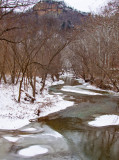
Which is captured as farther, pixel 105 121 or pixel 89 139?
pixel 105 121

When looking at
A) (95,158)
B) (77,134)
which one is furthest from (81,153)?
(77,134)

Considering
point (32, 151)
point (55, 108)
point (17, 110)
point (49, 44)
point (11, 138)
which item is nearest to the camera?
point (32, 151)

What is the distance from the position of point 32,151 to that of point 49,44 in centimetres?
2223

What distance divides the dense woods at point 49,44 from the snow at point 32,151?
4.54 m

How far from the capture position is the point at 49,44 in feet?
92.3

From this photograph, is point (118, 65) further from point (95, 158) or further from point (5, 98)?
point (95, 158)

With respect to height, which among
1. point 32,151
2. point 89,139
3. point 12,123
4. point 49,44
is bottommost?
point 89,139

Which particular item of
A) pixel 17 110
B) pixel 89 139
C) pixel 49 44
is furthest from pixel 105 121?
pixel 49 44

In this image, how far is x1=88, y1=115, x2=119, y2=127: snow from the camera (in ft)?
36.5

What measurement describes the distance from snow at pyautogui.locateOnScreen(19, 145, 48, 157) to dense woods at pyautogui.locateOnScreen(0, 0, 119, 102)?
4.54 meters

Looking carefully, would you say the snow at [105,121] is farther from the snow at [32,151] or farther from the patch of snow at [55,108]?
the snow at [32,151]

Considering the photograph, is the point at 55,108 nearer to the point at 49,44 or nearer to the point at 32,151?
the point at 32,151

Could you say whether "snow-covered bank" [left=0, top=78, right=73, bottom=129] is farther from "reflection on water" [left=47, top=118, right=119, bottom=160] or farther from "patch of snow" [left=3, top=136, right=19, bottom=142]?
"reflection on water" [left=47, top=118, right=119, bottom=160]

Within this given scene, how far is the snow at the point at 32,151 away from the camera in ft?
23.8
